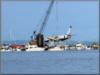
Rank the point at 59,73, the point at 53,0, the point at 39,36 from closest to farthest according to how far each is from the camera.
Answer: the point at 59,73 < the point at 53,0 < the point at 39,36

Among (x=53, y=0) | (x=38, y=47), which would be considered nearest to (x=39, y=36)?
(x=38, y=47)

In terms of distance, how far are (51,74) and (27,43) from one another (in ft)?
229

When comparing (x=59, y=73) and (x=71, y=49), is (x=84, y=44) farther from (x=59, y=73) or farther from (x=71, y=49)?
(x=59, y=73)

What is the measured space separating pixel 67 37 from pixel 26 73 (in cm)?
6961

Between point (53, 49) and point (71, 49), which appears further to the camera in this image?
point (71, 49)

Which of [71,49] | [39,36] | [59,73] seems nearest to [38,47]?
[39,36]

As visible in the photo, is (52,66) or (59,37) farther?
(59,37)

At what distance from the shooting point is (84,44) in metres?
115

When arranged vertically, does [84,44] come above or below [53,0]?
below

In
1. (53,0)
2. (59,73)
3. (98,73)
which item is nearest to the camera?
(98,73)

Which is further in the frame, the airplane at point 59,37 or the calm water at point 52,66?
the airplane at point 59,37

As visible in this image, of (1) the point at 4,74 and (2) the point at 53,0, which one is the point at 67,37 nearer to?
(2) the point at 53,0

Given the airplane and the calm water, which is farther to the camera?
the airplane

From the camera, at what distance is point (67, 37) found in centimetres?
10075
